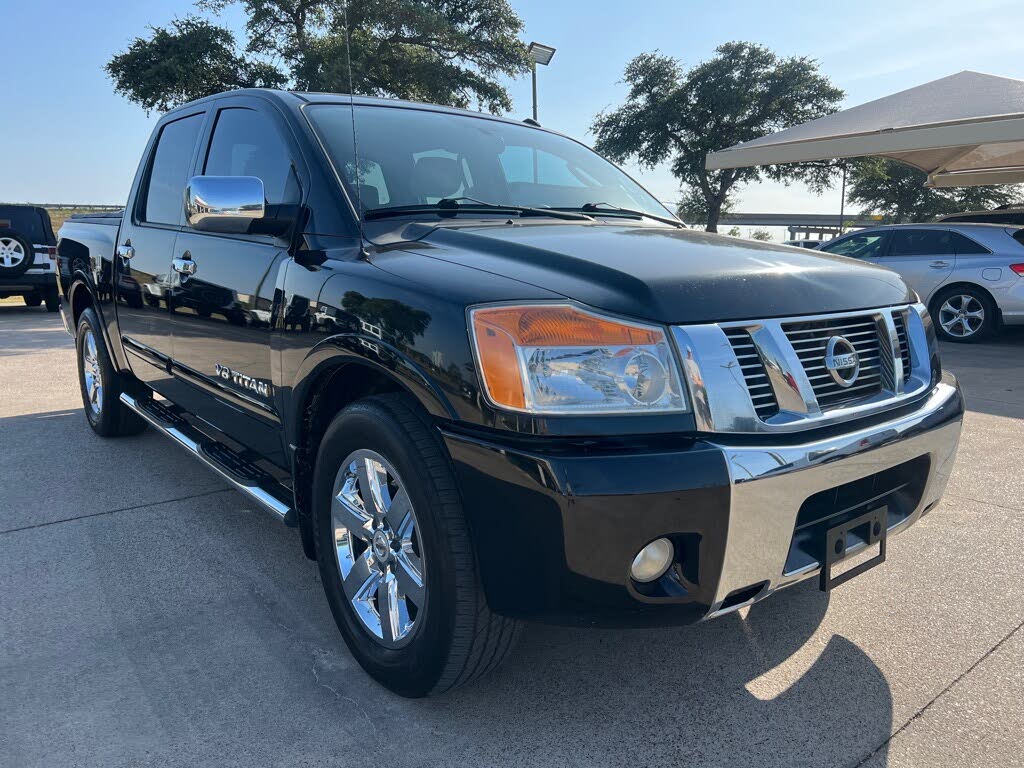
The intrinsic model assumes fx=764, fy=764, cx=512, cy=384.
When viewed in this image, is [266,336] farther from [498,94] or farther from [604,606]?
[498,94]

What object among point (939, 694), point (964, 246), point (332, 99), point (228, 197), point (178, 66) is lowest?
point (939, 694)

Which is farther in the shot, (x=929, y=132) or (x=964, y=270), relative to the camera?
(x=929, y=132)

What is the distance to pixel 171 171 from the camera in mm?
3703

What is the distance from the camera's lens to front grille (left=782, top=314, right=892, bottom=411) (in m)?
1.92

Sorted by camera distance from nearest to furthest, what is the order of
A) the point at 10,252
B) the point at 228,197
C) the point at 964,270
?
the point at 228,197, the point at 964,270, the point at 10,252

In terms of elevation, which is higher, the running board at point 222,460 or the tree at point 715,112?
the tree at point 715,112

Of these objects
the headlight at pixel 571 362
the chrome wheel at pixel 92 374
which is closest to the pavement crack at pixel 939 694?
the headlight at pixel 571 362

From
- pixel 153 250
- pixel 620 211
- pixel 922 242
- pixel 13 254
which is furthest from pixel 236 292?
pixel 13 254

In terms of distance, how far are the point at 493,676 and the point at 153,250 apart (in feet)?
8.25

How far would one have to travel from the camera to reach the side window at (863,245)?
10.2 meters

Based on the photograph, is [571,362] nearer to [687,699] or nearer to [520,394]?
[520,394]

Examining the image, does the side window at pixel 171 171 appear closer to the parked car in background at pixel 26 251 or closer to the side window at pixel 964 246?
the side window at pixel 964 246

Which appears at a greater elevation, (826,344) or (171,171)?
(171,171)

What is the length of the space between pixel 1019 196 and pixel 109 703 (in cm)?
3272
